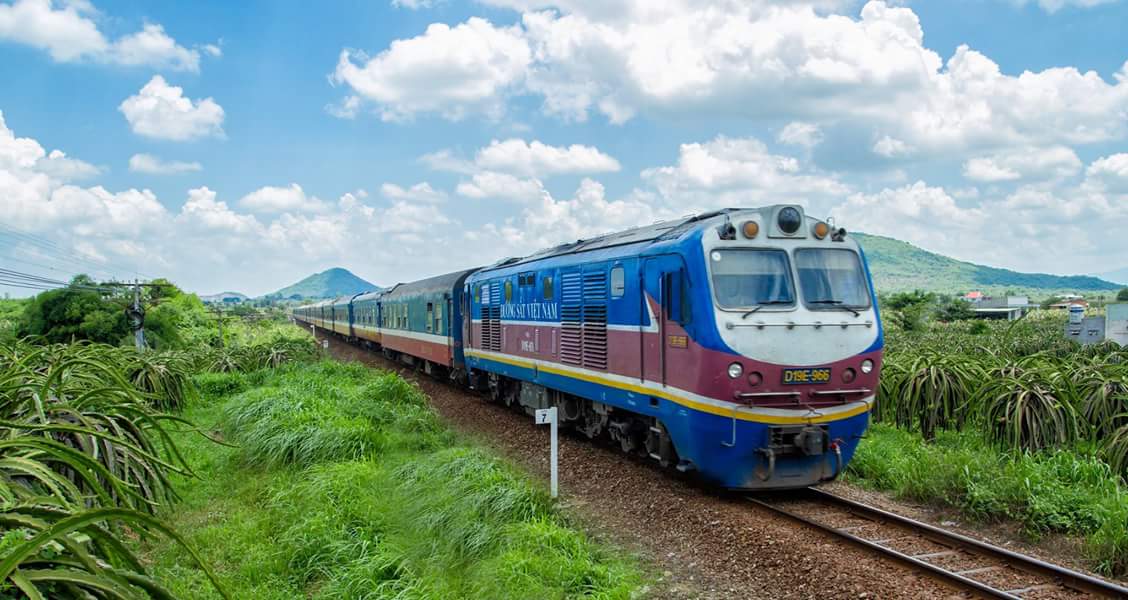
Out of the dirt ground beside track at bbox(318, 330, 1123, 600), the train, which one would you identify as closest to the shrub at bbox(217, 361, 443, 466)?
the dirt ground beside track at bbox(318, 330, 1123, 600)

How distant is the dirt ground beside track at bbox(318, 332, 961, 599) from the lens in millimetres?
6184

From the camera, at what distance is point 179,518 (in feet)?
27.2

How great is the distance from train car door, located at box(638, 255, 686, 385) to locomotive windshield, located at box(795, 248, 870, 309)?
1.36 m

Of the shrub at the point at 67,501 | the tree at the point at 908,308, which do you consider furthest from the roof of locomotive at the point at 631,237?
the tree at the point at 908,308

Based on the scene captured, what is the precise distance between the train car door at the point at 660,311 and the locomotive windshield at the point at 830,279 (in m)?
1.36

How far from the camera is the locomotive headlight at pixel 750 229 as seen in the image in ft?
28.3

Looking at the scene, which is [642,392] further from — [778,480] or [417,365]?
→ [417,365]

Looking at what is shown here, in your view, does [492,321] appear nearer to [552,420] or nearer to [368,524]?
[552,420]

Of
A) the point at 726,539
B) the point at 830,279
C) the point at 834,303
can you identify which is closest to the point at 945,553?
the point at 726,539

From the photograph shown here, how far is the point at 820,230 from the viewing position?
8914mm

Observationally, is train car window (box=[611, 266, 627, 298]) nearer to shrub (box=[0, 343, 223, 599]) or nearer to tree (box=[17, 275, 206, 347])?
shrub (box=[0, 343, 223, 599])

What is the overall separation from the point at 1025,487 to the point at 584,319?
5.84m

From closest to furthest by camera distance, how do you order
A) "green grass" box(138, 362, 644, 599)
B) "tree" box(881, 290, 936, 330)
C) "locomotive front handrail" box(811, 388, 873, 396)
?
1. "green grass" box(138, 362, 644, 599)
2. "locomotive front handrail" box(811, 388, 873, 396)
3. "tree" box(881, 290, 936, 330)

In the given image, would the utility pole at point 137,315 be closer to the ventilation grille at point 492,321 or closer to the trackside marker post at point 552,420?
the ventilation grille at point 492,321
